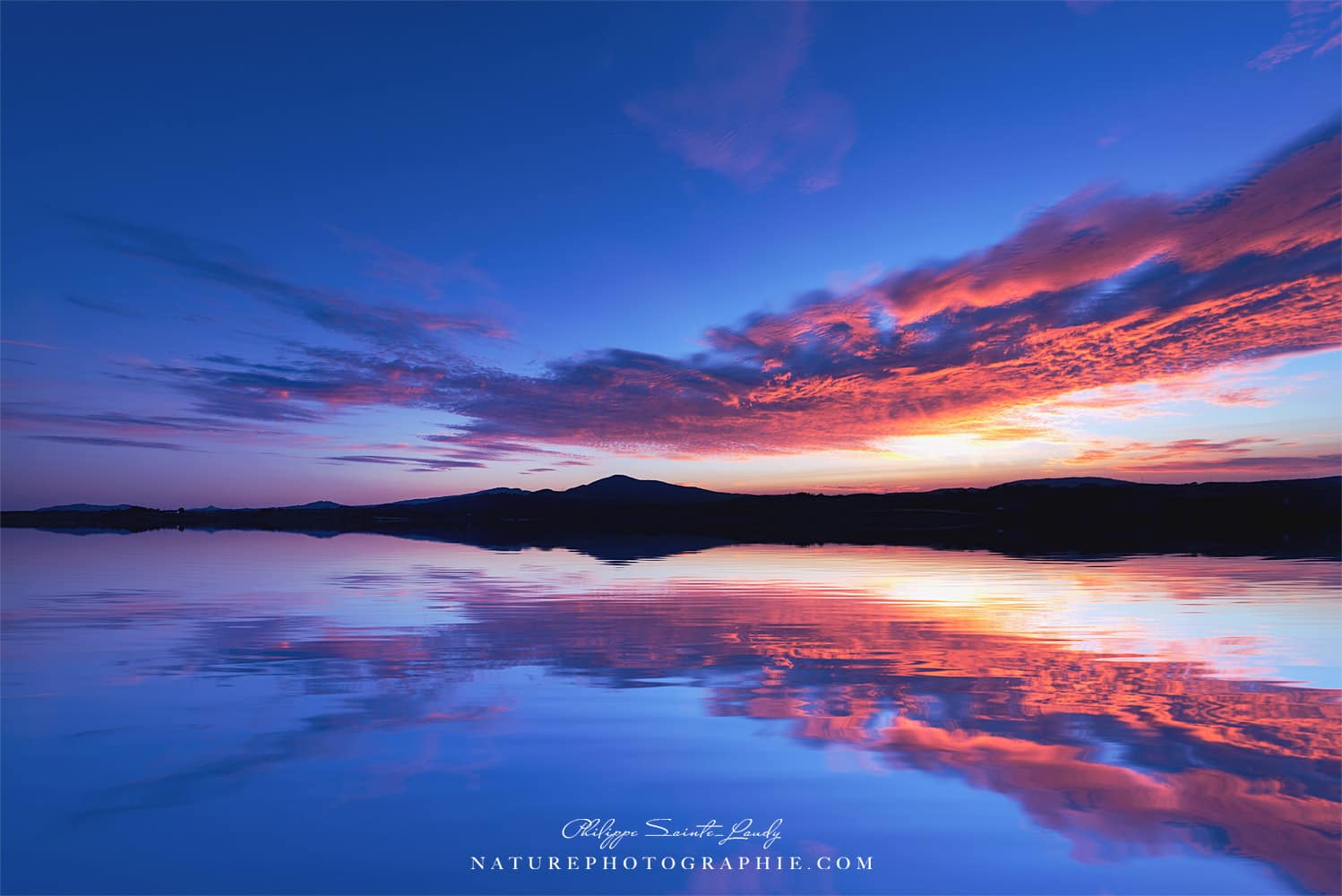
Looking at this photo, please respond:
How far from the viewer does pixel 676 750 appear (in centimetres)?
871

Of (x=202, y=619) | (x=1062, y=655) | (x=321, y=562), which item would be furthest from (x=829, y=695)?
(x=321, y=562)

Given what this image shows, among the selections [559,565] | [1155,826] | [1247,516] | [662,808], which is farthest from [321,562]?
[1247,516]

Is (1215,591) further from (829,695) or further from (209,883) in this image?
(209,883)

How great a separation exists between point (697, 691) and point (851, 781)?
3754 millimetres

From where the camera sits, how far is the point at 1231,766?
796 cm

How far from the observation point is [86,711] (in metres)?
9.99

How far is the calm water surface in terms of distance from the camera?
6.29 m

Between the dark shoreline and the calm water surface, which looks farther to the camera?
the dark shoreline

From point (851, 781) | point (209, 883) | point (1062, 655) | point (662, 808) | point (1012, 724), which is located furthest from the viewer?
point (1062, 655)

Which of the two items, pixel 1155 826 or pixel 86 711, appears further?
pixel 86 711

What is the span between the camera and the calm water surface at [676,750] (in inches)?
248

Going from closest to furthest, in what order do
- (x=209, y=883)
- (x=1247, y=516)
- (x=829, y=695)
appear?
1. (x=209, y=883)
2. (x=829, y=695)
3. (x=1247, y=516)

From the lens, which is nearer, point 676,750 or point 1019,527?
point 676,750

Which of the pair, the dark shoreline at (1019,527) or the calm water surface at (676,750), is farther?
Result: the dark shoreline at (1019,527)
